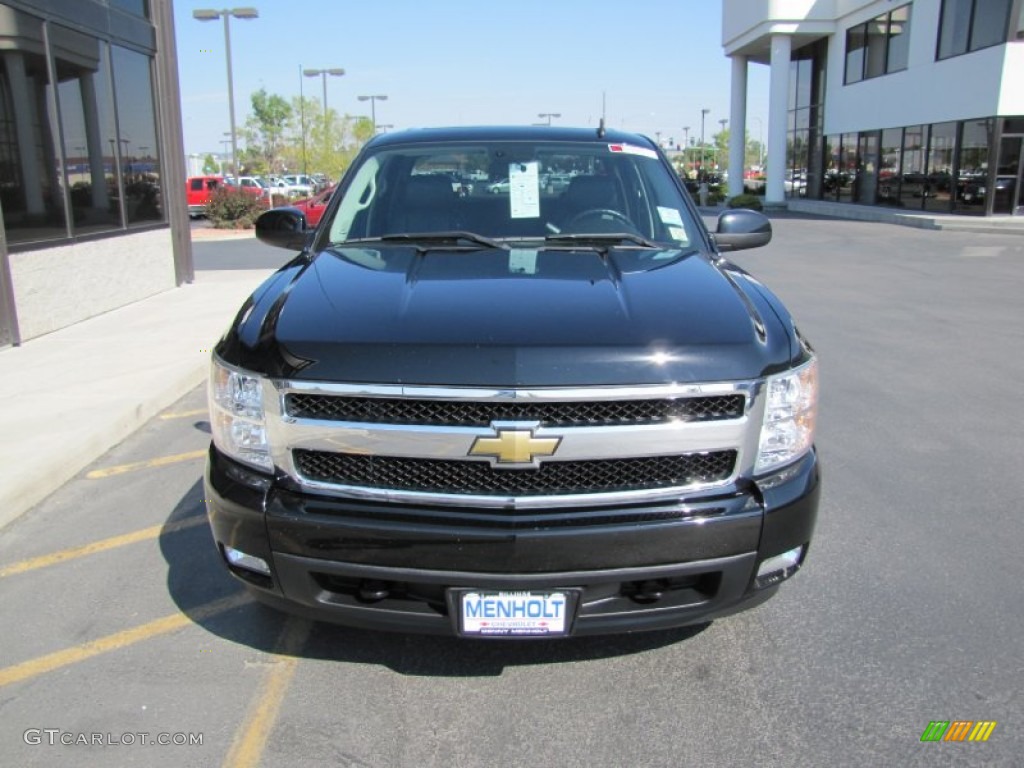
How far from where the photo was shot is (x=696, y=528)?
252 cm

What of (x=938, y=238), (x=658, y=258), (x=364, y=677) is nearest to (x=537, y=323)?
(x=658, y=258)

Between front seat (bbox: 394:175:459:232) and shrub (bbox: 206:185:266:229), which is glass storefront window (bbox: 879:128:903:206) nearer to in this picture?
shrub (bbox: 206:185:266:229)

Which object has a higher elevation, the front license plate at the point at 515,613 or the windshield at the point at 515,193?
the windshield at the point at 515,193

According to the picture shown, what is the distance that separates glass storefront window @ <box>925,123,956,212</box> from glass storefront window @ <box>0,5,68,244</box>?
78.7 feet

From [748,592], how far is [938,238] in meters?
20.3

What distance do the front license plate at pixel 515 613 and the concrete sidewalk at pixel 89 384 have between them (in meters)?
3.05

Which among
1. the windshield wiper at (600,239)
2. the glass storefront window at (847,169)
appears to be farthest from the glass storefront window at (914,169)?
the windshield wiper at (600,239)

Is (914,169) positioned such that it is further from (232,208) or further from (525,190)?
(525,190)

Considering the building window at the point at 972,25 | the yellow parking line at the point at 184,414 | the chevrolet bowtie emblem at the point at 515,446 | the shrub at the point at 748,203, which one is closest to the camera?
the chevrolet bowtie emblem at the point at 515,446

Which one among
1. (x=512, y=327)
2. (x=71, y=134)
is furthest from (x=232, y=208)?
(x=512, y=327)

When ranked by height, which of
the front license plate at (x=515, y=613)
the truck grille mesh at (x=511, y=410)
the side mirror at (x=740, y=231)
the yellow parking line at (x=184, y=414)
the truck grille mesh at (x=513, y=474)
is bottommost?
the yellow parking line at (x=184, y=414)

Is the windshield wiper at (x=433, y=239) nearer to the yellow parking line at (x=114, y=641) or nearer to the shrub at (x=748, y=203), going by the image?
the yellow parking line at (x=114, y=641)

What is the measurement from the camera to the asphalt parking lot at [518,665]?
104 inches

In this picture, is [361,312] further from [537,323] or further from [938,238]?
[938,238]
